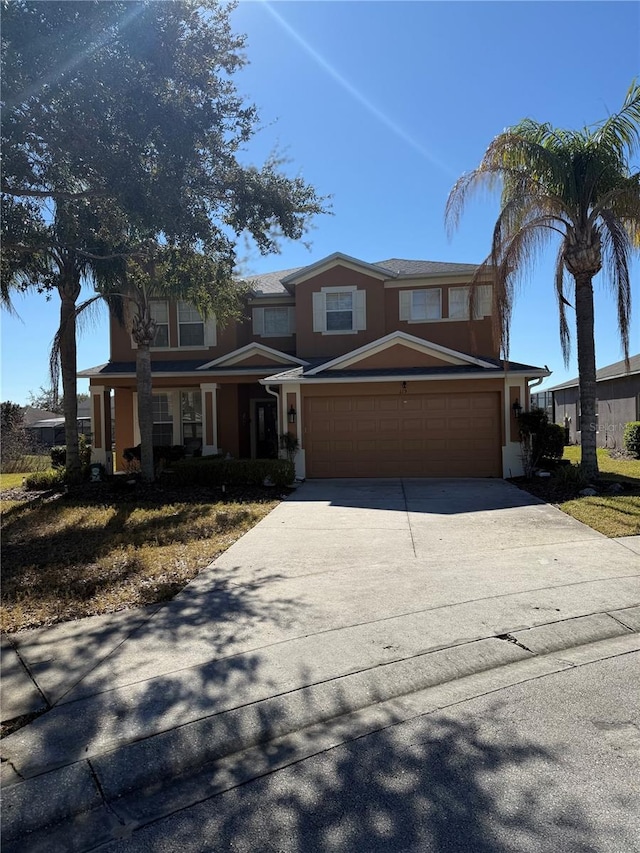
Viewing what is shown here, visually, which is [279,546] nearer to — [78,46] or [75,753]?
[75,753]

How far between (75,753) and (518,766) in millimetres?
2427

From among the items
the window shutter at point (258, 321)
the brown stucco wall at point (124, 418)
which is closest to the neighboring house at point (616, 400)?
the window shutter at point (258, 321)

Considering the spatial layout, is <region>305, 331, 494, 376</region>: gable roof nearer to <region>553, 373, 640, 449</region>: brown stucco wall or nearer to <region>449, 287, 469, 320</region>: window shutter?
<region>449, 287, 469, 320</region>: window shutter

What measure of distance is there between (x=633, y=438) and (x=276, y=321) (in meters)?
13.4

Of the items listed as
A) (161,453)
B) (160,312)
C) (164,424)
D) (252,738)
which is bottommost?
(252,738)

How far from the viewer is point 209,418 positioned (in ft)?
58.0

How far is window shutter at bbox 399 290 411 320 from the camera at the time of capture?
17.9 m

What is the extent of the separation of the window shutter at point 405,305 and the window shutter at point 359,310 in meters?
1.16

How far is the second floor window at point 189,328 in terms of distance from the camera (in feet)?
62.5

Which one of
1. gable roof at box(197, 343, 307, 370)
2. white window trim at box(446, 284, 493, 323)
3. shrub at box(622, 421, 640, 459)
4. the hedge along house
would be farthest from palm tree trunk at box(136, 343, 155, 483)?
shrub at box(622, 421, 640, 459)

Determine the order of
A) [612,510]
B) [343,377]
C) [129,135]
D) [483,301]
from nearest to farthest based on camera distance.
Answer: [129,135] → [612,510] → [343,377] → [483,301]

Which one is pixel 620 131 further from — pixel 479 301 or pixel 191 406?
pixel 191 406

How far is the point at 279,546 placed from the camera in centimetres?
795

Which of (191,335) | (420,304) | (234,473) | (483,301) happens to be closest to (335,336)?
(420,304)
